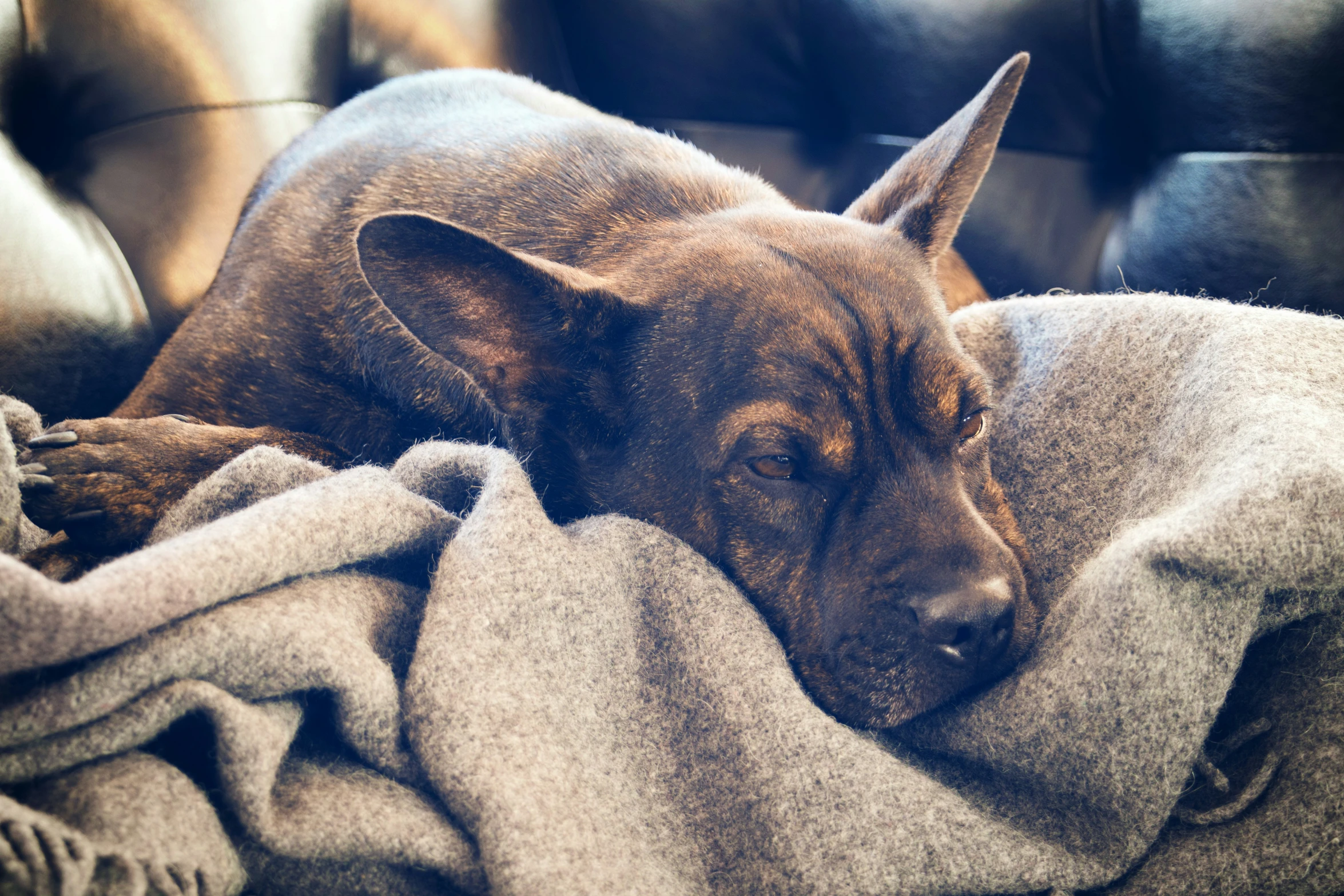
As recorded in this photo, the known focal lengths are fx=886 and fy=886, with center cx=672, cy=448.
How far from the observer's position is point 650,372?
1520mm

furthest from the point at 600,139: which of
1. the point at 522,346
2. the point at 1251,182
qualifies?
the point at 1251,182

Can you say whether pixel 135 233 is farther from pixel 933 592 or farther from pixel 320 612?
pixel 933 592

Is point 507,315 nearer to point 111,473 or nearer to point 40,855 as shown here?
point 111,473

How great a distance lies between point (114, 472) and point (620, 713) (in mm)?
987

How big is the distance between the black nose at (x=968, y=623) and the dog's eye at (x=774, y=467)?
0.29 m

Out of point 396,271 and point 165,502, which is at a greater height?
point 396,271

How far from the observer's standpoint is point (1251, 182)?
202cm

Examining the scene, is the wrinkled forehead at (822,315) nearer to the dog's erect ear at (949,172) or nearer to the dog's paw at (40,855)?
the dog's erect ear at (949,172)

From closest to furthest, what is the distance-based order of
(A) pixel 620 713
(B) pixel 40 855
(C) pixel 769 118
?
(B) pixel 40 855 < (A) pixel 620 713 < (C) pixel 769 118

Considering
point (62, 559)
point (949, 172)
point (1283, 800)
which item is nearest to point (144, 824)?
point (62, 559)

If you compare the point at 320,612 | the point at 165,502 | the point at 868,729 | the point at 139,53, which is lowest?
the point at 868,729

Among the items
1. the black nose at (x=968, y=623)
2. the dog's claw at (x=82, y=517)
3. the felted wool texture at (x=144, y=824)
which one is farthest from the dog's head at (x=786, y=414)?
the felted wool texture at (x=144, y=824)

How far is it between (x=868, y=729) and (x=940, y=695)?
0.11 m

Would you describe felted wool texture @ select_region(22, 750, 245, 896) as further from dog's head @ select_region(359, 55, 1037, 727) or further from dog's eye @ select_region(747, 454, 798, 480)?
dog's eye @ select_region(747, 454, 798, 480)
